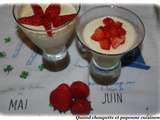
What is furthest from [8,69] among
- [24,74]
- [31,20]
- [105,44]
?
[105,44]

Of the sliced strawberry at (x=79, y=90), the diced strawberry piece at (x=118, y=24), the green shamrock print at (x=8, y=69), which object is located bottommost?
the sliced strawberry at (x=79, y=90)

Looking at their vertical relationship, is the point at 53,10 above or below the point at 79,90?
above

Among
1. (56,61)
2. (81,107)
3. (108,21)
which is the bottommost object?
(81,107)

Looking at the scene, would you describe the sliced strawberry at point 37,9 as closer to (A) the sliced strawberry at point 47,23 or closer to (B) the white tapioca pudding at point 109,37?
(A) the sliced strawberry at point 47,23

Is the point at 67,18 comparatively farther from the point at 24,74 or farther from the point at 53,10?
the point at 24,74

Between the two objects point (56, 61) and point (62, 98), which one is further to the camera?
point (56, 61)

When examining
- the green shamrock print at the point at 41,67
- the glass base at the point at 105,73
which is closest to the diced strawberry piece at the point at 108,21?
the glass base at the point at 105,73

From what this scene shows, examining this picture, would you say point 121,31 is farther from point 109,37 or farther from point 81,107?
point 81,107

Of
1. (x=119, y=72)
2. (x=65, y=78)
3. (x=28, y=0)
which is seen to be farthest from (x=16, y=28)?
(x=119, y=72)
